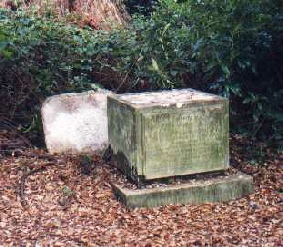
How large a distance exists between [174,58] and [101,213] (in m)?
2.62

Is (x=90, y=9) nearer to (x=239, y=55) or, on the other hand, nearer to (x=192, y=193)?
(x=239, y=55)

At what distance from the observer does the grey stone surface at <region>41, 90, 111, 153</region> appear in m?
6.22

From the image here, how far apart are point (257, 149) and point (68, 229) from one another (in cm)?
270

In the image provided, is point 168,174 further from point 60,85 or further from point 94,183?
point 60,85

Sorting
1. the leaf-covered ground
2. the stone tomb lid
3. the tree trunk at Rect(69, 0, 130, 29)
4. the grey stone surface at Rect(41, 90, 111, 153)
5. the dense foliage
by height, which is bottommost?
the leaf-covered ground

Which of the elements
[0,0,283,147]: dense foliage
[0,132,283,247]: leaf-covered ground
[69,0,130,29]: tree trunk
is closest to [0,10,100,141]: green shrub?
[0,0,283,147]: dense foliage

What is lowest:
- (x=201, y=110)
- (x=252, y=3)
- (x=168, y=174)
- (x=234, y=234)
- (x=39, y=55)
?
(x=234, y=234)

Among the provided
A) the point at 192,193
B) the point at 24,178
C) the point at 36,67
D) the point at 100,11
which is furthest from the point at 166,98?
the point at 100,11

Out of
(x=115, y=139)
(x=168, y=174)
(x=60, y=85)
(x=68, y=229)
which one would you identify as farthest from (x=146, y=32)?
(x=68, y=229)

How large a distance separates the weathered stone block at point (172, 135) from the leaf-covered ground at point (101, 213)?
14.5 inches

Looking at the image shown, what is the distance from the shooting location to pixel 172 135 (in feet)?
17.1

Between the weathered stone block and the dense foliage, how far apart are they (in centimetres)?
94

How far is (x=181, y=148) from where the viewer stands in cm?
527

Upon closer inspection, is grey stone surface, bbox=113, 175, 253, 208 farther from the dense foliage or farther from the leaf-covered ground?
the dense foliage
